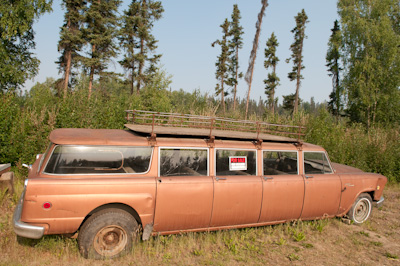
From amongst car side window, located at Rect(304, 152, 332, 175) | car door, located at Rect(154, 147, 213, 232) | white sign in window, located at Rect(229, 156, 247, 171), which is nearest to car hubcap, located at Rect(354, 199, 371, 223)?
car side window, located at Rect(304, 152, 332, 175)

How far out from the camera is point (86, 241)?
392 centimetres

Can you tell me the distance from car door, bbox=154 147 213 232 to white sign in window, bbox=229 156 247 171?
50 cm

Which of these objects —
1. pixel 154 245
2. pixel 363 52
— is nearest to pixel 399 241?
pixel 154 245

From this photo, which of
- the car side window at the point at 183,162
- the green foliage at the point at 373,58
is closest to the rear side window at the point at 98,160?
the car side window at the point at 183,162

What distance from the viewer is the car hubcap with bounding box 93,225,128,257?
4039 millimetres

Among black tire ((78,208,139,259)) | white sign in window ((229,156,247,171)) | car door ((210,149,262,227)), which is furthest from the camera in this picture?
white sign in window ((229,156,247,171))

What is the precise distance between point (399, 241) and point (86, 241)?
6.01 metres

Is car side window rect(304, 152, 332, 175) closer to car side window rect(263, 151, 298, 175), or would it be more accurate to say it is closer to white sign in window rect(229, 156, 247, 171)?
car side window rect(263, 151, 298, 175)

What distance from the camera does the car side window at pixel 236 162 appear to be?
494cm

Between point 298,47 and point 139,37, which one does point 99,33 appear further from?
point 298,47

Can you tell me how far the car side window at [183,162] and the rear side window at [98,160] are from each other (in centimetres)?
29

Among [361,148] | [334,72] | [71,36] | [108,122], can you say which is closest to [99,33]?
[71,36]

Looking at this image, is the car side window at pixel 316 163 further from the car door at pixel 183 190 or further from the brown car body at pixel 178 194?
the car door at pixel 183 190

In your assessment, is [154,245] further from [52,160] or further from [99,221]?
[52,160]
